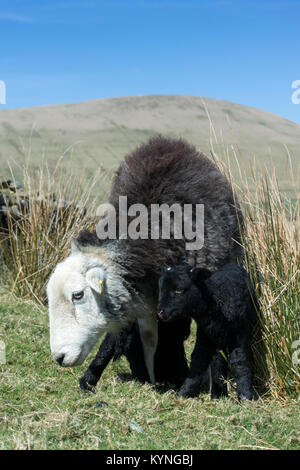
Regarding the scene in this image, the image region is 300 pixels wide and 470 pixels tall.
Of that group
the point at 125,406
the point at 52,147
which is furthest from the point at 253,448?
the point at 52,147

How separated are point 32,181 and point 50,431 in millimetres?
5953

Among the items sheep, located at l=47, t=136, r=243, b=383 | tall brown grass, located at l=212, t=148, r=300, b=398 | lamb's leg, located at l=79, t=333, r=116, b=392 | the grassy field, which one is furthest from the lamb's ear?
lamb's leg, located at l=79, t=333, r=116, b=392

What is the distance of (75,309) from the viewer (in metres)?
4.50

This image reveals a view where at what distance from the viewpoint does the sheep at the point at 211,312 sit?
420 cm

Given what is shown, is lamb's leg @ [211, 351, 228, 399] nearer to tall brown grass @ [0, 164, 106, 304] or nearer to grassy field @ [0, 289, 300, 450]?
grassy field @ [0, 289, 300, 450]

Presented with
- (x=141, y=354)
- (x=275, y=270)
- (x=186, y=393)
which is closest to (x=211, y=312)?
(x=186, y=393)

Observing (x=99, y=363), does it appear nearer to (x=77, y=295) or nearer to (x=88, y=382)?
(x=88, y=382)

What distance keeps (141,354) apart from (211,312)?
1260 millimetres

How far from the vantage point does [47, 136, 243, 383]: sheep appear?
176 inches

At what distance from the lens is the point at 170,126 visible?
59844mm

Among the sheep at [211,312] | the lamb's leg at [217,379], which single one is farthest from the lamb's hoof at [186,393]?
the lamb's leg at [217,379]

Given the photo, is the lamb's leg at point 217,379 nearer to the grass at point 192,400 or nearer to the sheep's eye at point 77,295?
Answer: the grass at point 192,400

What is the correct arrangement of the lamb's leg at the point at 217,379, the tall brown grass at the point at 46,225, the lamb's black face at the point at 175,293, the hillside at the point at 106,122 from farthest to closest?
the hillside at the point at 106,122 < the tall brown grass at the point at 46,225 < the lamb's leg at the point at 217,379 < the lamb's black face at the point at 175,293

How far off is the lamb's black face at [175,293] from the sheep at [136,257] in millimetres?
455
